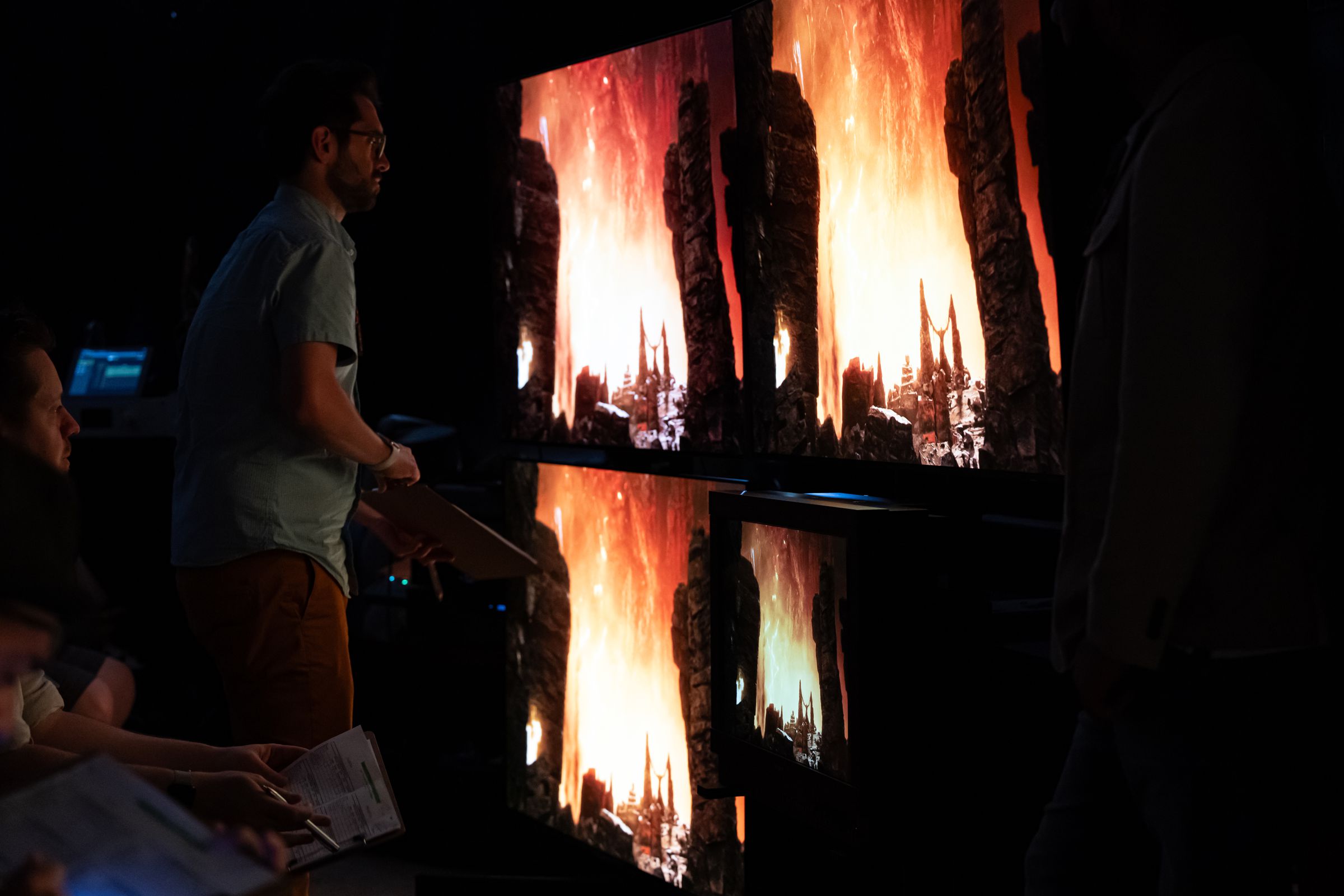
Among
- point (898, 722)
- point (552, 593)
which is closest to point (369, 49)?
point (552, 593)

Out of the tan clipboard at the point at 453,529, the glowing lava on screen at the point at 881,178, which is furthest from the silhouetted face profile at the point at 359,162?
the glowing lava on screen at the point at 881,178

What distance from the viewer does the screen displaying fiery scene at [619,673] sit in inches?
105

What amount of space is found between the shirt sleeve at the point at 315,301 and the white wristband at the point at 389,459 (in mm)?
228

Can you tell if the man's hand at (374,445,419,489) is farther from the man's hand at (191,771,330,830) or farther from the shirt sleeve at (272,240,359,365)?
the man's hand at (191,771,330,830)

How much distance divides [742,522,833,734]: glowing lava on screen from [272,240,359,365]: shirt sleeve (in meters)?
0.92

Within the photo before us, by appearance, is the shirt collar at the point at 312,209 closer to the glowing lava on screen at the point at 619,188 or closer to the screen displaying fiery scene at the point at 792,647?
the glowing lava on screen at the point at 619,188

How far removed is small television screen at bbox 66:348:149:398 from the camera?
5.73 m

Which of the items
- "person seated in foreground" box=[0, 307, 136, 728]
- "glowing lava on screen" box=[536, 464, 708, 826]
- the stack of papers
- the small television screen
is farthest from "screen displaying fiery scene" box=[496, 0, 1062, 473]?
the small television screen

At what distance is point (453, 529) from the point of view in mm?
2527

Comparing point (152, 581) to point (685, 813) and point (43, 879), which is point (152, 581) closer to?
point (685, 813)

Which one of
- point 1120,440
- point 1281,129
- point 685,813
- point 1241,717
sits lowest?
point 685,813

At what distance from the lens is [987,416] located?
1.90 metres

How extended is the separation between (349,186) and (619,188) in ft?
2.43

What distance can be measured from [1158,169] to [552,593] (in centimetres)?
223
